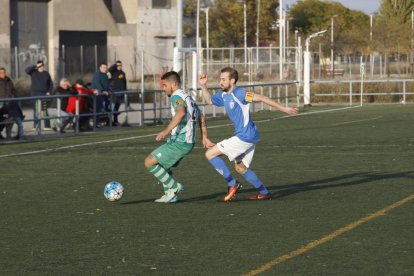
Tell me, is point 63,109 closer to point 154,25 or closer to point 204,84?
point 204,84

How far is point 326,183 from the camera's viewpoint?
48.6 ft

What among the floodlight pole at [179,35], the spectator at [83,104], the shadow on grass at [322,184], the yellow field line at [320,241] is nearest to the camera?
the yellow field line at [320,241]

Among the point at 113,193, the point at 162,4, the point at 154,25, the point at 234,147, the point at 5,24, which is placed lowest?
the point at 113,193

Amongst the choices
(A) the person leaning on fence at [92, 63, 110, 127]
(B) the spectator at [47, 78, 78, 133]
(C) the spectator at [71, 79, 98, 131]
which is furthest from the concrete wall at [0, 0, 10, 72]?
(B) the spectator at [47, 78, 78, 133]

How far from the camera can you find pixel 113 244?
995cm

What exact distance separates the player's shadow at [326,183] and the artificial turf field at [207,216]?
0.7 inches

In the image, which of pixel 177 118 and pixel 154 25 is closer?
pixel 177 118

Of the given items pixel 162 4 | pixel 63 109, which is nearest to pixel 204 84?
pixel 63 109

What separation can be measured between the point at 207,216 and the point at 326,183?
346 cm

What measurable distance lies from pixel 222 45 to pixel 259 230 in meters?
74.1

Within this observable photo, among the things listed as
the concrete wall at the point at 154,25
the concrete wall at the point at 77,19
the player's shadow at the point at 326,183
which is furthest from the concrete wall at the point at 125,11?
the player's shadow at the point at 326,183

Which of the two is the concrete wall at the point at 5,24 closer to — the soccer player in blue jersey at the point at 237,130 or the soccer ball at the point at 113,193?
the soccer ball at the point at 113,193

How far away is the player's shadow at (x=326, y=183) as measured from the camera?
44.8 ft

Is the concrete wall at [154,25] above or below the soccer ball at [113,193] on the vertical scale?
above
